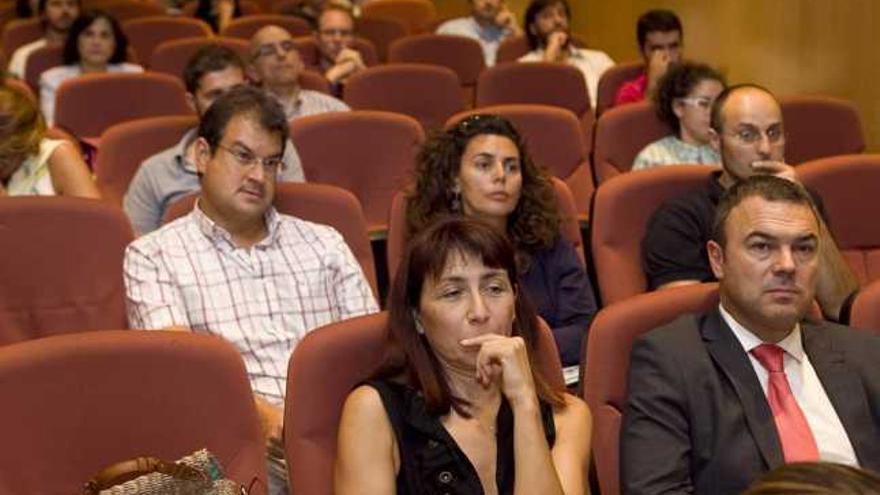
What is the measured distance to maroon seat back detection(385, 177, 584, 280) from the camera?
142 inches

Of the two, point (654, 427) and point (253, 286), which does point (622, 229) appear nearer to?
point (253, 286)

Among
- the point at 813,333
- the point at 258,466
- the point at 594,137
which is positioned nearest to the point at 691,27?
the point at 594,137

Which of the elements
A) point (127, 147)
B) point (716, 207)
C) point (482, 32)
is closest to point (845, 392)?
point (716, 207)

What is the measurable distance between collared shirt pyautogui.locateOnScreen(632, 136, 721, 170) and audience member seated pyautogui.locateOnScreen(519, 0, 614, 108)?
2208 mm

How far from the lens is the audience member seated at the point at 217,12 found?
8.76 metres

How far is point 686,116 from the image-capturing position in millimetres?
4598

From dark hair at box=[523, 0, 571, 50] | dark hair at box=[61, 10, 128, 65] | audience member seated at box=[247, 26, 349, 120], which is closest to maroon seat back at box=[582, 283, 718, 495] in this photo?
audience member seated at box=[247, 26, 349, 120]

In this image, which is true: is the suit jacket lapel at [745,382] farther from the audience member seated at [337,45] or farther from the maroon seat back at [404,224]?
the audience member seated at [337,45]

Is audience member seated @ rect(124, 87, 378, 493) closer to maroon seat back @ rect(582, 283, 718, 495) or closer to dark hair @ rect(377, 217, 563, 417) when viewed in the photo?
dark hair @ rect(377, 217, 563, 417)

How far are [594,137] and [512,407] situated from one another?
2606 mm

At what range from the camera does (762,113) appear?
3.76 metres

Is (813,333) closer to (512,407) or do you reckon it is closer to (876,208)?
(512,407)

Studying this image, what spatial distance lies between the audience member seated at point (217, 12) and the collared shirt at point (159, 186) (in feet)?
15.6

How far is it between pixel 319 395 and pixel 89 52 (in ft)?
13.4
